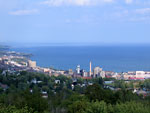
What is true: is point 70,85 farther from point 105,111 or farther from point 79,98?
point 105,111

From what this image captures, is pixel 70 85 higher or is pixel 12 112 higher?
pixel 12 112

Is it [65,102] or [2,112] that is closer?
[2,112]

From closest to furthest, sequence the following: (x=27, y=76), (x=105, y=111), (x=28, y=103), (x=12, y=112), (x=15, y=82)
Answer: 1. (x=12, y=112)
2. (x=105, y=111)
3. (x=28, y=103)
4. (x=15, y=82)
5. (x=27, y=76)

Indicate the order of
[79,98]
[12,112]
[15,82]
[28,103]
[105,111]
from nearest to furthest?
[12,112]
[105,111]
[28,103]
[79,98]
[15,82]

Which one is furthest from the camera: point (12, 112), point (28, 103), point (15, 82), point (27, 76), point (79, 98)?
point (27, 76)

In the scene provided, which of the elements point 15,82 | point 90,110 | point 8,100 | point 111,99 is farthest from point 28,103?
point 15,82

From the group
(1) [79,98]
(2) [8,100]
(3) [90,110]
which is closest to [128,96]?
(1) [79,98]

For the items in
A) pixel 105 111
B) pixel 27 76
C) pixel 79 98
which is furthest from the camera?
pixel 27 76

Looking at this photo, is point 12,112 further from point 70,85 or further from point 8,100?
point 70,85

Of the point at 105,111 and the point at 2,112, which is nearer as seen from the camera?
the point at 2,112
